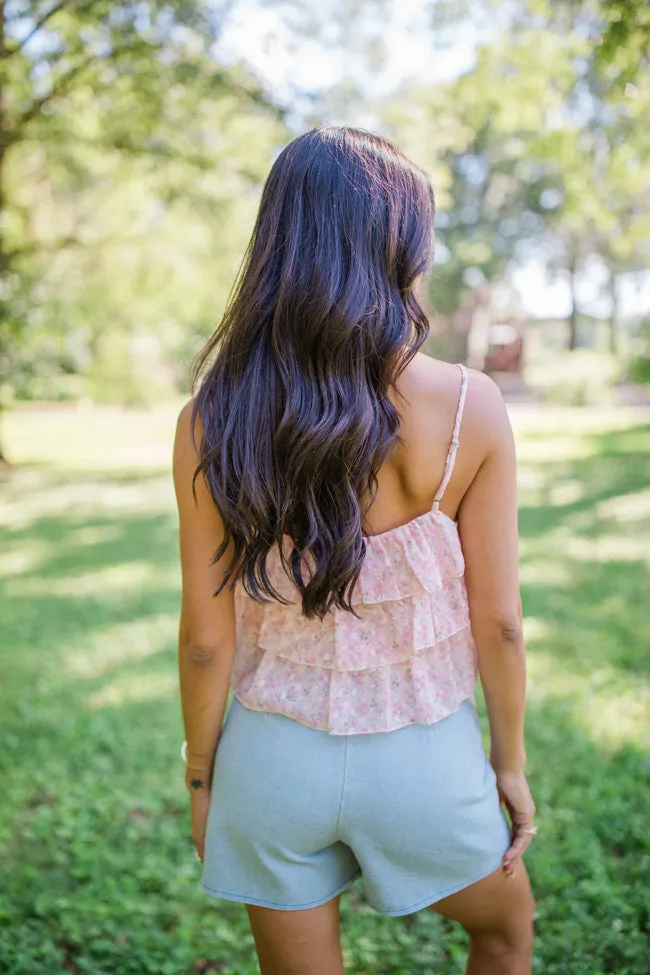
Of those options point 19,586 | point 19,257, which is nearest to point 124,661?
point 19,586

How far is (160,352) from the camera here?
22.3m

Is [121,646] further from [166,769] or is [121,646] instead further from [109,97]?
[109,97]

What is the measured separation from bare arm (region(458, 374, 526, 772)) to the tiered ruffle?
0.13 feet

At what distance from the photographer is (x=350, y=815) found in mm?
1375

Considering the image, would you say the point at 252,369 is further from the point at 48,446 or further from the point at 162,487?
the point at 48,446

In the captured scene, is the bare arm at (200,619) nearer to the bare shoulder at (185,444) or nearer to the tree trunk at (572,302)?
the bare shoulder at (185,444)

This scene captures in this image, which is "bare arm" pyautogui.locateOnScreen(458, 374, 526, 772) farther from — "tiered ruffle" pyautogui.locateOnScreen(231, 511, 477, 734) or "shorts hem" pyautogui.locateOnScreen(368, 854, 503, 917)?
"shorts hem" pyautogui.locateOnScreen(368, 854, 503, 917)

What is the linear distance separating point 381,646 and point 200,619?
33 cm

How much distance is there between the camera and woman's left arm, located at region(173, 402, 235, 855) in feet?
4.58

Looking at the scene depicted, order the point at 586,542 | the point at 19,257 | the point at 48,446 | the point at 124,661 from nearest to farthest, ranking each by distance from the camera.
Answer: the point at 124,661
the point at 586,542
the point at 19,257
the point at 48,446

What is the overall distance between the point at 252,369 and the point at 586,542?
266 inches

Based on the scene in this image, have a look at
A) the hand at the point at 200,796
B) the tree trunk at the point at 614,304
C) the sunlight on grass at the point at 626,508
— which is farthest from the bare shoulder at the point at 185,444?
the tree trunk at the point at 614,304

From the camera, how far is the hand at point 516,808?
4.91 ft

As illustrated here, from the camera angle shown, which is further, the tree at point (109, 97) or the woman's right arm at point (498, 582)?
the tree at point (109, 97)
